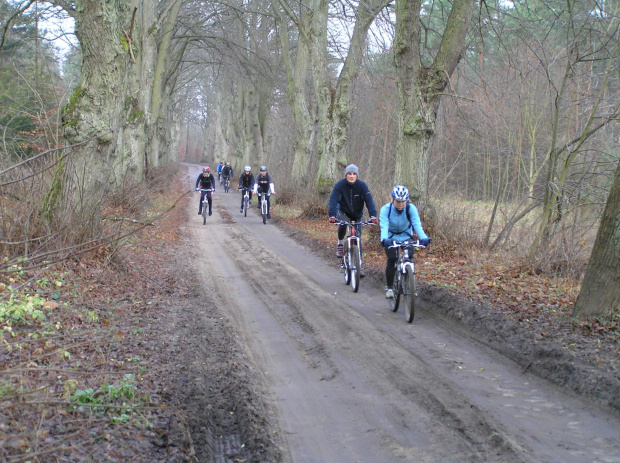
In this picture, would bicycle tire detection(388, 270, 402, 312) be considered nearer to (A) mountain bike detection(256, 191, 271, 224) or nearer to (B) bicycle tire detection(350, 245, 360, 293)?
(B) bicycle tire detection(350, 245, 360, 293)

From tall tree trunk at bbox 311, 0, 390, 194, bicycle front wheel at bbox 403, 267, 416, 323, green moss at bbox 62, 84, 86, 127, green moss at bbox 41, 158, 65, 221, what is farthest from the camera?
tall tree trunk at bbox 311, 0, 390, 194

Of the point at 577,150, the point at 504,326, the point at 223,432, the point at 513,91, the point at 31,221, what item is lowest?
the point at 223,432

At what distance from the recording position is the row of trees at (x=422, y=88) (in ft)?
31.0

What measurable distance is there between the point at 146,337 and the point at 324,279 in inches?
207

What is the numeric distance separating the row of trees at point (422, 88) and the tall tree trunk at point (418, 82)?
3 cm

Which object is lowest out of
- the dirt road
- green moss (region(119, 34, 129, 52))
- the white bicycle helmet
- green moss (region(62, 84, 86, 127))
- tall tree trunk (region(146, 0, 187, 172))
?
the dirt road

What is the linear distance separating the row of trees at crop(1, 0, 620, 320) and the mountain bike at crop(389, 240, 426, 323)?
251 centimetres

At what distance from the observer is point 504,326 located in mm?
7254

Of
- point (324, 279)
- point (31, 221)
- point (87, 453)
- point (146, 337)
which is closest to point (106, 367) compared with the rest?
point (146, 337)

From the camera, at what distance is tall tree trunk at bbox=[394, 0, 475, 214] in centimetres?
1249

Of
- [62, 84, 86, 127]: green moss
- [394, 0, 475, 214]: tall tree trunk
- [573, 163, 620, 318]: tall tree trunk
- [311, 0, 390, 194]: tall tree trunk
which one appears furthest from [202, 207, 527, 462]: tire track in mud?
[311, 0, 390, 194]: tall tree trunk

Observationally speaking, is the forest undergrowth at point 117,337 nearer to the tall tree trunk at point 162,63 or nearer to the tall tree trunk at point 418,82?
the tall tree trunk at point 418,82

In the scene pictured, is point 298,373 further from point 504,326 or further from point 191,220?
point 191,220

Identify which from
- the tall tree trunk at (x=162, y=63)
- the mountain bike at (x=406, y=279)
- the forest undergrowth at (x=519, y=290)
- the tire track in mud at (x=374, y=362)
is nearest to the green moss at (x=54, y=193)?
the tire track in mud at (x=374, y=362)
